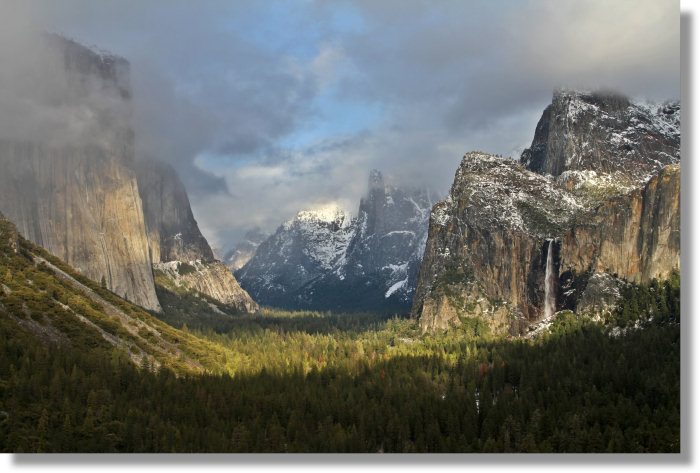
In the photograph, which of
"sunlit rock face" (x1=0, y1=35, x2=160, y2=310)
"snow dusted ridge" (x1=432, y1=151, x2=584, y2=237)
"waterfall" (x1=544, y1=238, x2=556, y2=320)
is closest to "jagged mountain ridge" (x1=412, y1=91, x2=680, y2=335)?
"snow dusted ridge" (x1=432, y1=151, x2=584, y2=237)

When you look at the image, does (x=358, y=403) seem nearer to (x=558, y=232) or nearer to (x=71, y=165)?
(x=558, y=232)

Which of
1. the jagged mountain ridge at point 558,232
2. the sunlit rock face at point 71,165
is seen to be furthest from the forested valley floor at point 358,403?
the sunlit rock face at point 71,165

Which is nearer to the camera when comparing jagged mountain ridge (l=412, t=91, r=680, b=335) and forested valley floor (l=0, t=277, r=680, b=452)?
forested valley floor (l=0, t=277, r=680, b=452)

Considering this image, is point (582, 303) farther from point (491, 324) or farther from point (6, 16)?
point (6, 16)

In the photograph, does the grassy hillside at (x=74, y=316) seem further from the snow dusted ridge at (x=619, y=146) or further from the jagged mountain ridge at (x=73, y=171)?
the snow dusted ridge at (x=619, y=146)

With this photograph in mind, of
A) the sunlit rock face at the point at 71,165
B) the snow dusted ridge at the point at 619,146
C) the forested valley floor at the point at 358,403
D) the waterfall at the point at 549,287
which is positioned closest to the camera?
the forested valley floor at the point at 358,403

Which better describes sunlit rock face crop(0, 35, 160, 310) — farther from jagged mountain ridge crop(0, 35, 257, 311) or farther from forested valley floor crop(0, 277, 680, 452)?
forested valley floor crop(0, 277, 680, 452)
